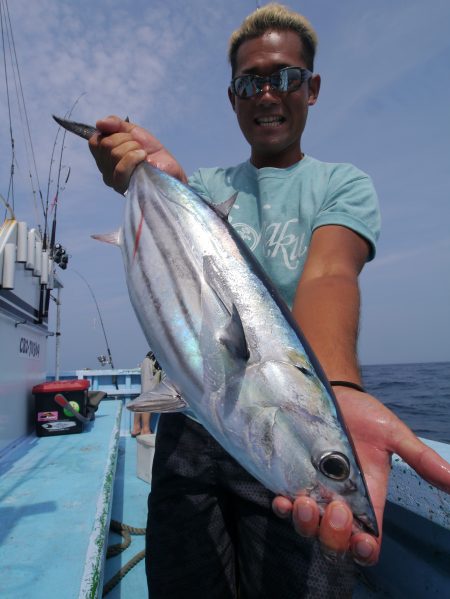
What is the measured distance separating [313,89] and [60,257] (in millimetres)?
6158

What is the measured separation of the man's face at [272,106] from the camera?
78.4 inches

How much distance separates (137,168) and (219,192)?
0.64m

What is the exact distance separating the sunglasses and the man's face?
Result: 20mm

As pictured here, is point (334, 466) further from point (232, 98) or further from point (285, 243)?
point (232, 98)

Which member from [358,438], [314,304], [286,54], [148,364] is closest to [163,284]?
[314,304]

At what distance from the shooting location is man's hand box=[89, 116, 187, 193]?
1.63m

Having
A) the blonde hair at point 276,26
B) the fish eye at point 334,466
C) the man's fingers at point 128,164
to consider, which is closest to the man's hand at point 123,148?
the man's fingers at point 128,164

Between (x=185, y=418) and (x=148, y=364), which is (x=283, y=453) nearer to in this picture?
(x=185, y=418)

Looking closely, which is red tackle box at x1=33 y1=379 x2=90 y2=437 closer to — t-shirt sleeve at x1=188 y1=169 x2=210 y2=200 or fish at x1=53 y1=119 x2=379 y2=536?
t-shirt sleeve at x1=188 y1=169 x2=210 y2=200

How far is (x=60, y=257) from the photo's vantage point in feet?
24.1

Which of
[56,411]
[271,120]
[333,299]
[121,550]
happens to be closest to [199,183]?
[271,120]

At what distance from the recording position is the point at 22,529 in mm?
2480

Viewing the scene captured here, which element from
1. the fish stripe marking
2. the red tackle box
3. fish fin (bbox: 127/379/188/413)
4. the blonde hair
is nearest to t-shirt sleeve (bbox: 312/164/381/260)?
the blonde hair

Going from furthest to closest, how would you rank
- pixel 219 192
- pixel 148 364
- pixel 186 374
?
pixel 148 364
pixel 219 192
pixel 186 374
